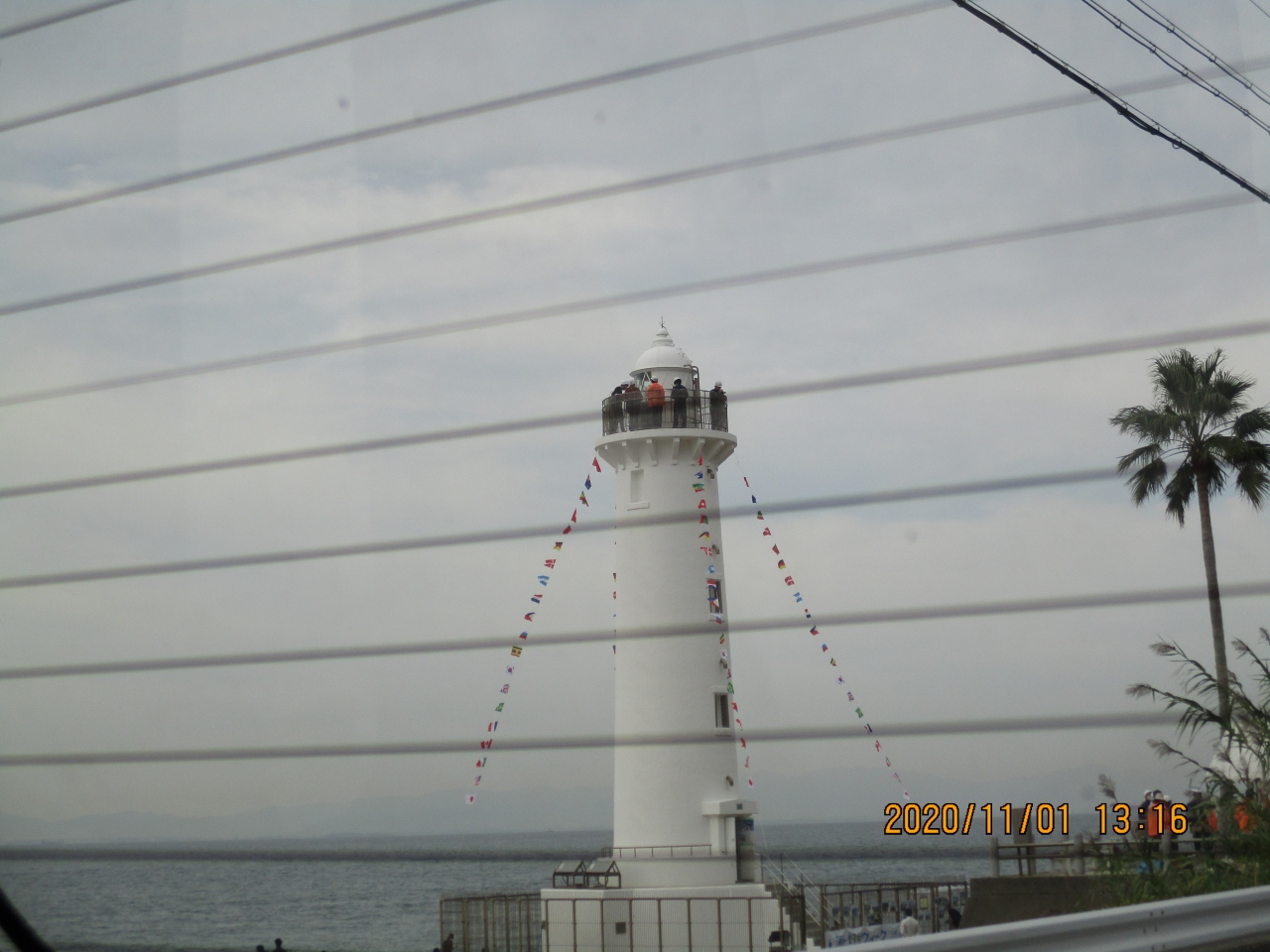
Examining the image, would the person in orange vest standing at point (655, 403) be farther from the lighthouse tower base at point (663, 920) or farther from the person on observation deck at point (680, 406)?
the lighthouse tower base at point (663, 920)

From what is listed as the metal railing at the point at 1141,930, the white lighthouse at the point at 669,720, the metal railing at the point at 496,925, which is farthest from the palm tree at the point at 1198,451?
the metal railing at the point at 496,925

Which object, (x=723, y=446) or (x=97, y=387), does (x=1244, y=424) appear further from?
(x=723, y=446)

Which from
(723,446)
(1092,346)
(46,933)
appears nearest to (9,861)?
(46,933)

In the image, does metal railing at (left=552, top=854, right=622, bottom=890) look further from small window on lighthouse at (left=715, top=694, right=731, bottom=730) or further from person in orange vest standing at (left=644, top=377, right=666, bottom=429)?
person in orange vest standing at (left=644, top=377, right=666, bottom=429)

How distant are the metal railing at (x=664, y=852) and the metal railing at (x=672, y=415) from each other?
5154mm

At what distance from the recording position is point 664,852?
15461mm

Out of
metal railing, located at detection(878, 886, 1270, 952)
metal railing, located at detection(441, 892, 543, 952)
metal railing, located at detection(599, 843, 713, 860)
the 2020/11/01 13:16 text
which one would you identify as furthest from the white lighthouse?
metal railing, located at detection(878, 886, 1270, 952)

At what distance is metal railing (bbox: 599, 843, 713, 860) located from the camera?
15430mm

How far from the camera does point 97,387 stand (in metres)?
2.40

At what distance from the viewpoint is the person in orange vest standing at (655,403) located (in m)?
15.9

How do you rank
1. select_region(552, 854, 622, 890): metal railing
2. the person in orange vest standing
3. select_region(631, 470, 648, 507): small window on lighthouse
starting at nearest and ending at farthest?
select_region(552, 854, 622, 890): metal railing → the person in orange vest standing → select_region(631, 470, 648, 507): small window on lighthouse

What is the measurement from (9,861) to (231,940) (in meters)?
0.43

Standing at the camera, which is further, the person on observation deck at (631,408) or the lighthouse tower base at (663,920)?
the person on observation deck at (631,408)

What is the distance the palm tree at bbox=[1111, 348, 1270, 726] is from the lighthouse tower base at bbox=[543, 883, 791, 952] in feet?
39.2
